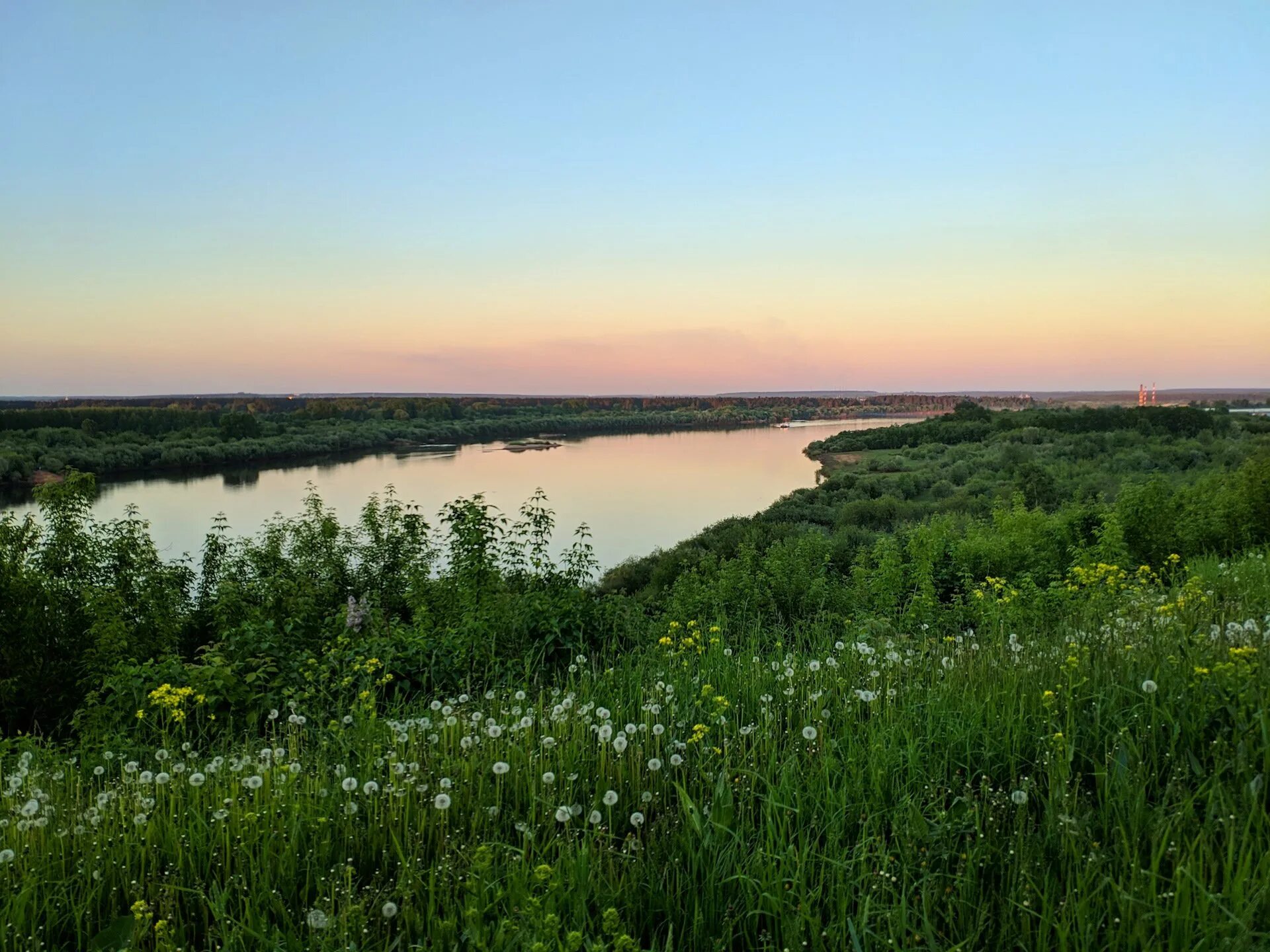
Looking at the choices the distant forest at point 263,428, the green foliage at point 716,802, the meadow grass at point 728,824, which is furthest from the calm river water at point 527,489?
the meadow grass at point 728,824

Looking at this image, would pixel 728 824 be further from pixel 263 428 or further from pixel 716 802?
pixel 263 428

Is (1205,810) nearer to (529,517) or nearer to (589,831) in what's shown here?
(589,831)

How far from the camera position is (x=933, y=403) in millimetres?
133500

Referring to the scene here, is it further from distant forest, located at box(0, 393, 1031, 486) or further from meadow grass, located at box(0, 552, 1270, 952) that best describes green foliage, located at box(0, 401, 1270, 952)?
distant forest, located at box(0, 393, 1031, 486)

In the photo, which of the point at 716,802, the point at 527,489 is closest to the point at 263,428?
the point at 527,489

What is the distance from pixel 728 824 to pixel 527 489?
139 ft

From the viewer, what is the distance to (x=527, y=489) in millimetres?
44062

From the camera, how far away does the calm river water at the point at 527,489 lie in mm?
32406

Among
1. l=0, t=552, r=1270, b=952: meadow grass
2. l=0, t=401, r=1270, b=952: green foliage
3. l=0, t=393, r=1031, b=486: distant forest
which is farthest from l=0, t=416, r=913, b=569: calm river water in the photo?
l=0, t=552, r=1270, b=952: meadow grass

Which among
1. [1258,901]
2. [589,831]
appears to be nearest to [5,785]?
[589,831]

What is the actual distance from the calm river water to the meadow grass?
74.8 feet

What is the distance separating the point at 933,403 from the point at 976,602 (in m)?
138

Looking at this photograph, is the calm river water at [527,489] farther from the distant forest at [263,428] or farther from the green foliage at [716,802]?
the green foliage at [716,802]

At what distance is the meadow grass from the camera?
174cm
